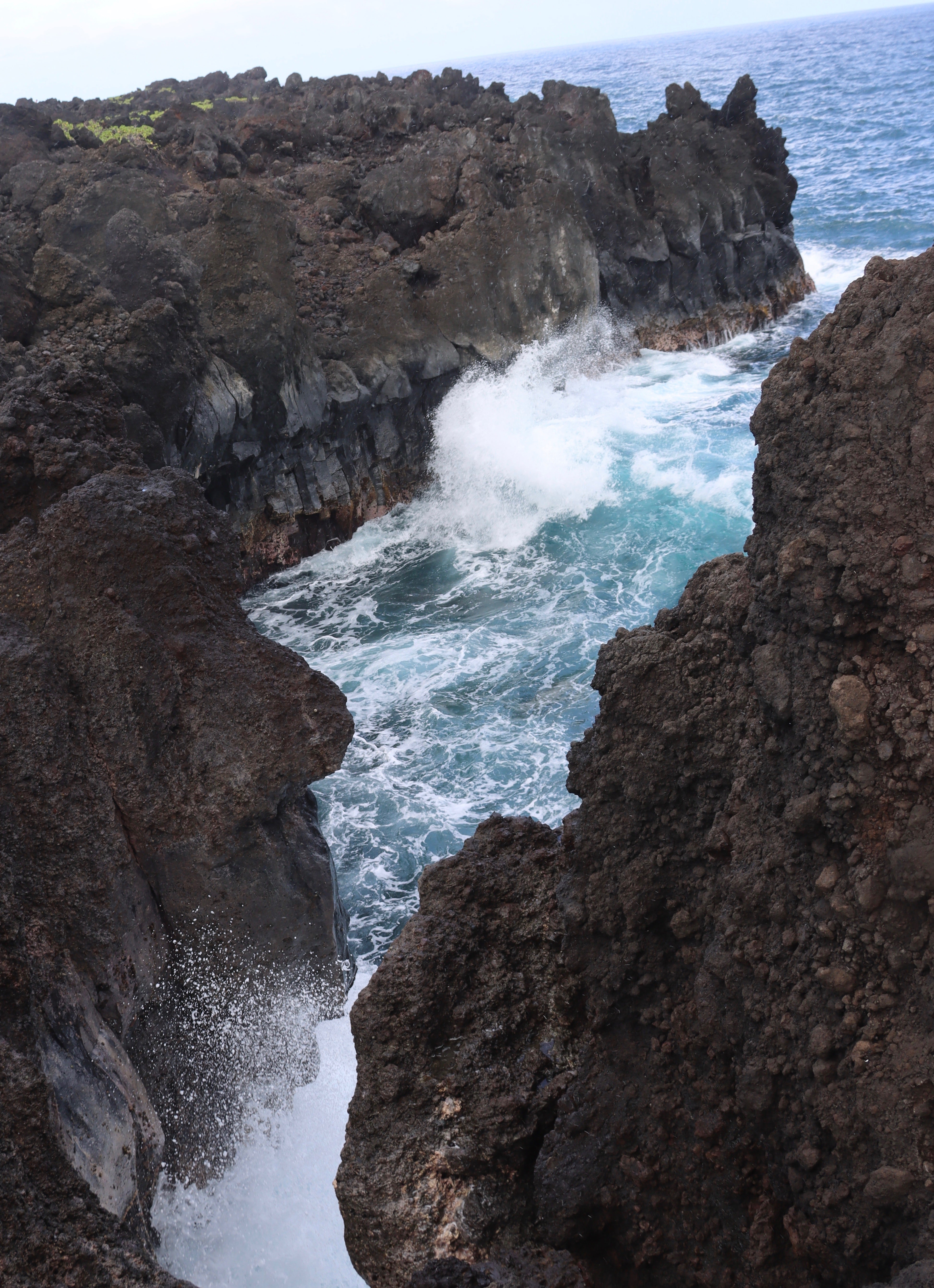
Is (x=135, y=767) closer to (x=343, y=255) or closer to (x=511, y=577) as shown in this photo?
(x=511, y=577)

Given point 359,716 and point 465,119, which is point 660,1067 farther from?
point 465,119

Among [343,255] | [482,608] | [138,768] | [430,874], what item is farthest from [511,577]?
[430,874]

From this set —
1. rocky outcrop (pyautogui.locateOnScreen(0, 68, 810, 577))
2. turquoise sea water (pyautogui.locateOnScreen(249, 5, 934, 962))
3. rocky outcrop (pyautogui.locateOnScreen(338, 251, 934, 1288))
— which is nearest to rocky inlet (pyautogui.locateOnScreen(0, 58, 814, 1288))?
rocky outcrop (pyautogui.locateOnScreen(338, 251, 934, 1288))

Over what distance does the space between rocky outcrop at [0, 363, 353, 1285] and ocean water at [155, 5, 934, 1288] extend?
76 cm

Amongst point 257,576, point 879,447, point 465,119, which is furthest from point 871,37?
point 879,447

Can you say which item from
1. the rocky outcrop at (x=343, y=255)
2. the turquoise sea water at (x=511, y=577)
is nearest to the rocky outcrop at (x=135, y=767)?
the rocky outcrop at (x=343, y=255)

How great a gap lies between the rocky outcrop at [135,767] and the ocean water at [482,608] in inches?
30.0

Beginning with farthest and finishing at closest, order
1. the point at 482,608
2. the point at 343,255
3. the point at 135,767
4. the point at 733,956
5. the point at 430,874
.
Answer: the point at 343,255 → the point at 482,608 → the point at 135,767 → the point at 430,874 → the point at 733,956

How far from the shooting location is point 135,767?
6.68 metres

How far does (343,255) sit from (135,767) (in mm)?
16185

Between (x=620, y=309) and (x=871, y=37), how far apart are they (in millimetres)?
90170

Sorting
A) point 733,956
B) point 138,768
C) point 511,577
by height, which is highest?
point 733,956

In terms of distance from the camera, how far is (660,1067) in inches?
161

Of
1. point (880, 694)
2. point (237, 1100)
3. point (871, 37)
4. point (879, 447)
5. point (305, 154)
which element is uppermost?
point (871, 37)
